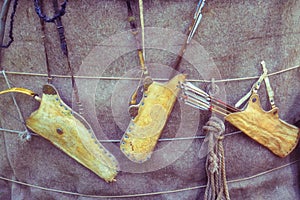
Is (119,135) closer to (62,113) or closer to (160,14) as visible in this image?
(62,113)

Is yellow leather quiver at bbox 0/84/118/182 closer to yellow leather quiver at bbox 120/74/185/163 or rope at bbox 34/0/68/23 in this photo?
yellow leather quiver at bbox 120/74/185/163

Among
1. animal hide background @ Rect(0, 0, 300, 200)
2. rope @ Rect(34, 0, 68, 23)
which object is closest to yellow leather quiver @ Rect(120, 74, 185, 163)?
animal hide background @ Rect(0, 0, 300, 200)

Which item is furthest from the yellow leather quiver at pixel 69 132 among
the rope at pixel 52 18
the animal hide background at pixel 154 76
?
the rope at pixel 52 18

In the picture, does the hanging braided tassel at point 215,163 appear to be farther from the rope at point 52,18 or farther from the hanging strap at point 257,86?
the rope at point 52,18

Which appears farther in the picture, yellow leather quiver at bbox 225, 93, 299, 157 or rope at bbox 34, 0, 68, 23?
yellow leather quiver at bbox 225, 93, 299, 157

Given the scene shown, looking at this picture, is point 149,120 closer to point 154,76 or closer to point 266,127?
point 154,76
